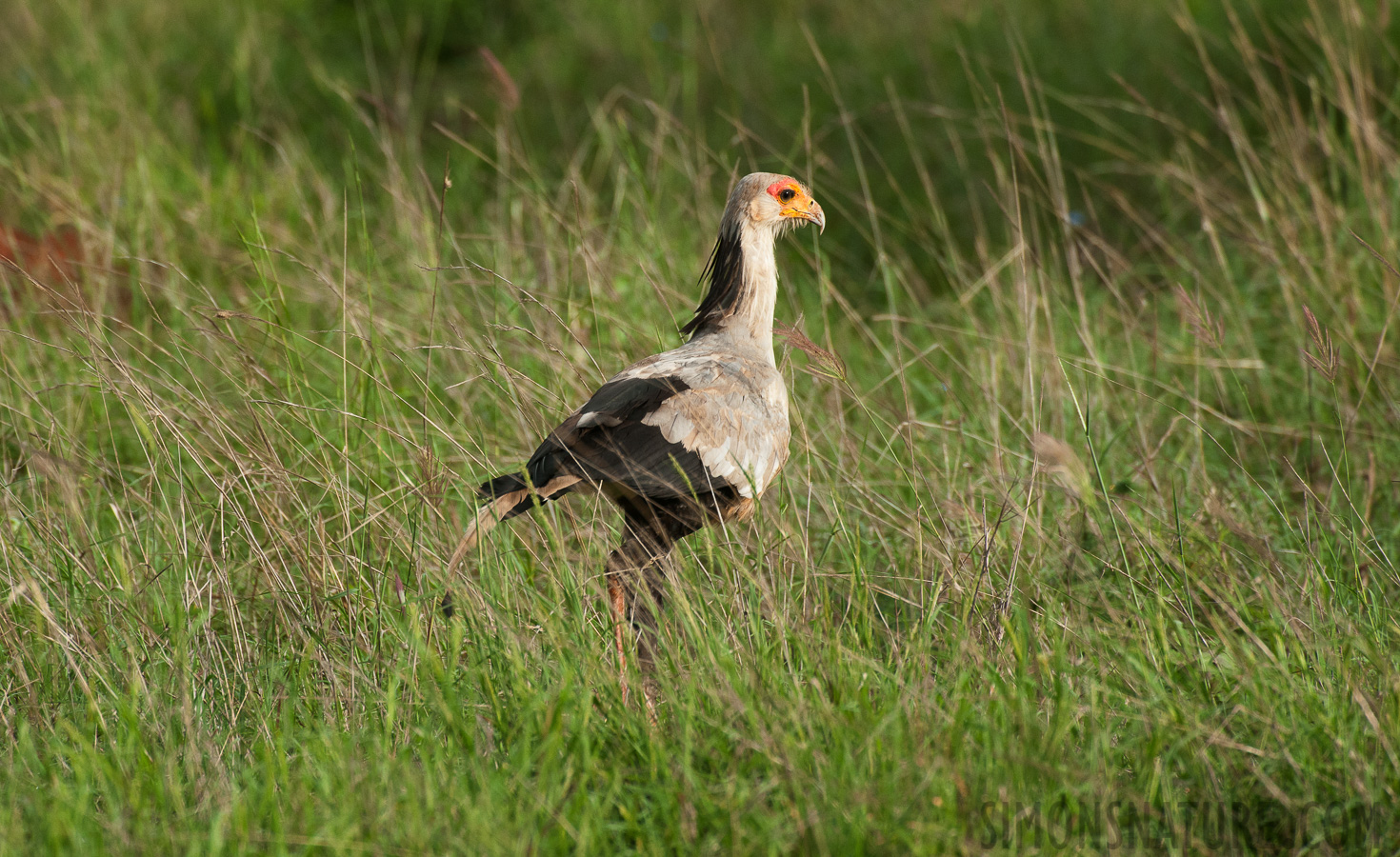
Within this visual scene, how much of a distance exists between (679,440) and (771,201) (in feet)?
3.03

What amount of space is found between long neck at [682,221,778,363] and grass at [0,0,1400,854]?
16 cm

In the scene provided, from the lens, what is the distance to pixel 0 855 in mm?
2092

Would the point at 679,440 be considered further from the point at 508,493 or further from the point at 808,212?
the point at 808,212

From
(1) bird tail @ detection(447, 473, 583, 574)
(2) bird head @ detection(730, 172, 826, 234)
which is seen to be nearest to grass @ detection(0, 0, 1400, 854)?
(1) bird tail @ detection(447, 473, 583, 574)

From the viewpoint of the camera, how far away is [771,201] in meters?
3.62

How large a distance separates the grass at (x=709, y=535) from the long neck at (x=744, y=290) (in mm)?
161

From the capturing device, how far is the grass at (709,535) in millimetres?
2271

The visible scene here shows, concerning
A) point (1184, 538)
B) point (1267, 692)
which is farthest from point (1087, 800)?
point (1184, 538)

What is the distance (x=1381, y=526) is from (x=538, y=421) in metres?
2.66

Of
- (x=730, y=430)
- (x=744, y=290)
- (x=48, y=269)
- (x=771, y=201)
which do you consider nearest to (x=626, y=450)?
(x=730, y=430)

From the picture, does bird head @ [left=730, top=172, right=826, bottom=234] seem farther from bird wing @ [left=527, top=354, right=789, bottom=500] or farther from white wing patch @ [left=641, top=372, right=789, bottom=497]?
white wing patch @ [left=641, top=372, right=789, bottom=497]

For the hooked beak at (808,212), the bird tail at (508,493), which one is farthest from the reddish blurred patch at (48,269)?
the hooked beak at (808,212)

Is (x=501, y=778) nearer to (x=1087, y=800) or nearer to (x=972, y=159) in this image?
(x=1087, y=800)

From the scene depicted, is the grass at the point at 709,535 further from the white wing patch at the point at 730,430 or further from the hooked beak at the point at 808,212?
the hooked beak at the point at 808,212
